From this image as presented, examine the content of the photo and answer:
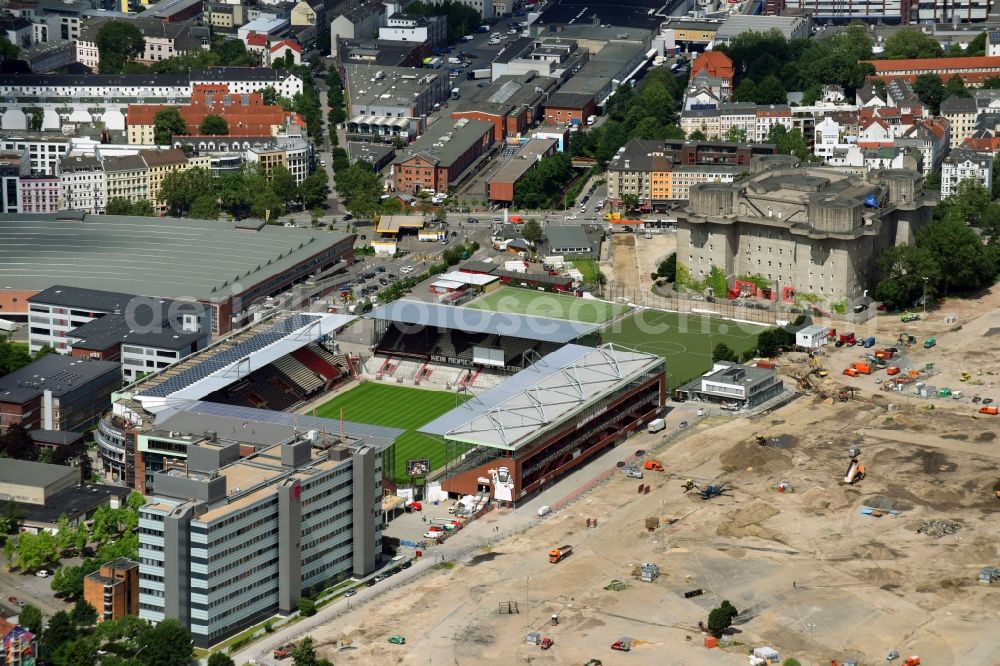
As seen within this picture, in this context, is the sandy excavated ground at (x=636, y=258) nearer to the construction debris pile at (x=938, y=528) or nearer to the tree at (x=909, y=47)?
the construction debris pile at (x=938, y=528)

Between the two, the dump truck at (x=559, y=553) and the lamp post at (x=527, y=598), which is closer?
the lamp post at (x=527, y=598)

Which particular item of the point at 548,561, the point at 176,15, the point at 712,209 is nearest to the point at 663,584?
the point at 548,561

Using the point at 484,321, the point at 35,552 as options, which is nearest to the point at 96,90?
the point at 484,321

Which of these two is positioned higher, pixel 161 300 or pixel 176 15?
pixel 176 15

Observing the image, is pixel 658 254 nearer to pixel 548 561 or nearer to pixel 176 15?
pixel 548 561

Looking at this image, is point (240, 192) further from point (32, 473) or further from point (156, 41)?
point (32, 473)

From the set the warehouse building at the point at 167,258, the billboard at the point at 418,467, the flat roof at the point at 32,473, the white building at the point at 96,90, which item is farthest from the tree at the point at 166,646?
the white building at the point at 96,90
